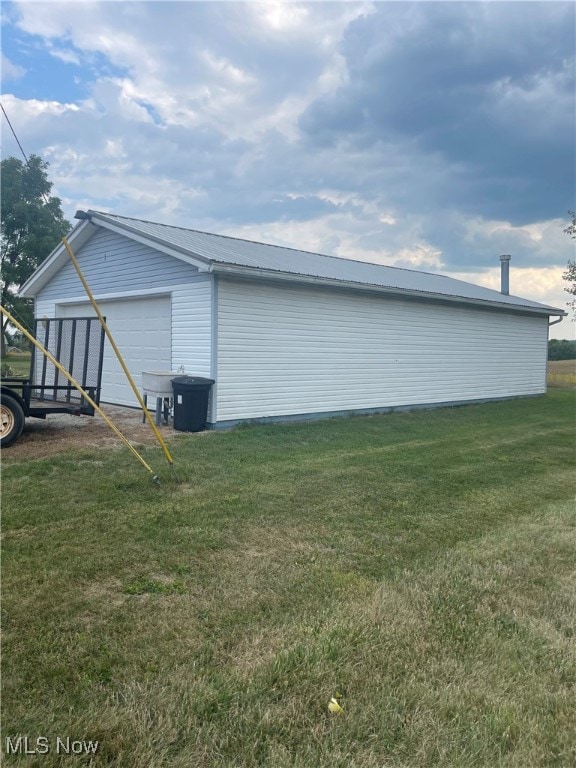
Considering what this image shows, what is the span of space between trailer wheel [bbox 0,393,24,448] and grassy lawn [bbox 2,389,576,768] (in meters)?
1.28

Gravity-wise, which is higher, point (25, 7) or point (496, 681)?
point (25, 7)

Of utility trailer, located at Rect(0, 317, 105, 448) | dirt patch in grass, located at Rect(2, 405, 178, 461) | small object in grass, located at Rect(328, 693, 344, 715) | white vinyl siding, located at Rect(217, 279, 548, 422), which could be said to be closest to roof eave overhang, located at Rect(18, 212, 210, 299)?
white vinyl siding, located at Rect(217, 279, 548, 422)

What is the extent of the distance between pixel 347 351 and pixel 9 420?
7.00 m

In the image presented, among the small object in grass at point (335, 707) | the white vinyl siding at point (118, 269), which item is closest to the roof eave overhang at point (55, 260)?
the white vinyl siding at point (118, 269)

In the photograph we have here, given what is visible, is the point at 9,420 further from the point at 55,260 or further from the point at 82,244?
the point at 55,260

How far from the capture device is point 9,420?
742 cm

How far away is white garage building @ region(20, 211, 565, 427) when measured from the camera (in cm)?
984

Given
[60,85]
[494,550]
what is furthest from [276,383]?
[494,550]

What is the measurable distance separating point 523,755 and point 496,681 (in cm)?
46

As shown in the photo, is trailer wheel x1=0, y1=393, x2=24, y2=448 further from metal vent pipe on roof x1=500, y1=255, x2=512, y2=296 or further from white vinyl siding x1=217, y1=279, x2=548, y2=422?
metal vent pipe on roof x1=500, y1=255, x2=512, y2=296

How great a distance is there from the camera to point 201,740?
2.14 meters

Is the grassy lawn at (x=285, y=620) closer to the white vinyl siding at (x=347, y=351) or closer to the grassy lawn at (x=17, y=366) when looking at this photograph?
the white vinyl siding at (x=347, y=351)

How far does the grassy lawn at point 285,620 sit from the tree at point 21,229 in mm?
26727

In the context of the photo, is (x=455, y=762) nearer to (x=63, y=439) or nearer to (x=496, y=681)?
(x=496, y=681)
